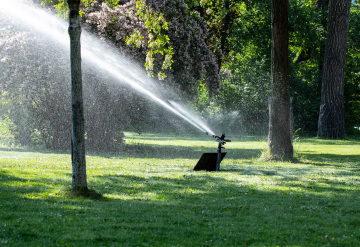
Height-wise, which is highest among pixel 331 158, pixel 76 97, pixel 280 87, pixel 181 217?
pixel 280 87

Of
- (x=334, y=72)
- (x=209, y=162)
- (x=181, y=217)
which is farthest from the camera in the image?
(x=334, y=72)

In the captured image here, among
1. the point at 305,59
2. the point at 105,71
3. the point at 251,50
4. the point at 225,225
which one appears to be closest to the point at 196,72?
the point at 105,71

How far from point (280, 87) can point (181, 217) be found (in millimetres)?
9151

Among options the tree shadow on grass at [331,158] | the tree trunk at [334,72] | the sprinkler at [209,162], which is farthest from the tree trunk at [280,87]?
the tree trunk at [334,72]

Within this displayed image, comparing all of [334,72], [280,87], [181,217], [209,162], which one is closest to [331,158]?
[280,87]

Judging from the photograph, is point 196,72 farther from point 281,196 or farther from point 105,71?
point 281,196

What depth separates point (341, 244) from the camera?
15.3ft

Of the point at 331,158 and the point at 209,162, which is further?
the point at 331,158

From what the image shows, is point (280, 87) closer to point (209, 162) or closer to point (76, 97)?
point (209, 162)

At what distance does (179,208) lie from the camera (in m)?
6.37

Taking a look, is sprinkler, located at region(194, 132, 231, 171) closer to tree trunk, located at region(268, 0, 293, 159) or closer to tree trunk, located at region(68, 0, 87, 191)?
tree trunk, located at region(268, 0, 293, 159)

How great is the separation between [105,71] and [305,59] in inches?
1004

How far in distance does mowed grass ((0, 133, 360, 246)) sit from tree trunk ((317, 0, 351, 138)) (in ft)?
49.6

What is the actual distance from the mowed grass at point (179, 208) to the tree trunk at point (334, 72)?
1513 centimetres
